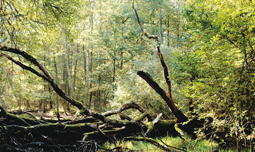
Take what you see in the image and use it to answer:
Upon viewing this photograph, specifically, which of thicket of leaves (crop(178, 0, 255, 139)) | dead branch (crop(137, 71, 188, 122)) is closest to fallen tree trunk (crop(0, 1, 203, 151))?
dead branch (crop(137, 71, 188, 122))

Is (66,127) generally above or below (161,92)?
below

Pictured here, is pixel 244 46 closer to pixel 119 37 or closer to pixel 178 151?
pixel 178 151

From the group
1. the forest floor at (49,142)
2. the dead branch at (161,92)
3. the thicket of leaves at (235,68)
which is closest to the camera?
the thicket of leaves at (235,68)

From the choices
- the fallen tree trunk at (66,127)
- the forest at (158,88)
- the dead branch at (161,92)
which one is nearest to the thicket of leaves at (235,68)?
the forest at (158,88)

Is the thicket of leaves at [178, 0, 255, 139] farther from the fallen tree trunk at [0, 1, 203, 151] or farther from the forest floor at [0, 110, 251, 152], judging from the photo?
the fallen tree trunk at [0, 1, 203, 151]

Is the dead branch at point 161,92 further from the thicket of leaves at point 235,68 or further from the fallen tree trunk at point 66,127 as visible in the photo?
the thicket of leaves at point 235,68

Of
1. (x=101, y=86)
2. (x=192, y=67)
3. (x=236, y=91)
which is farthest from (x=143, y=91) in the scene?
(x=101, y=86)

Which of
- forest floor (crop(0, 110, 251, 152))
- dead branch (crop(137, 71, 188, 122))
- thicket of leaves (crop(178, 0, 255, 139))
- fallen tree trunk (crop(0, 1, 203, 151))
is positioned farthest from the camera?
dead branch (crop(137, 71, 188, 122))

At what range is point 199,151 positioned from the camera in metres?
3.35

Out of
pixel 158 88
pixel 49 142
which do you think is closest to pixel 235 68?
pixel 158 88

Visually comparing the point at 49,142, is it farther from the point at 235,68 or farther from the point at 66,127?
the point at 235,68

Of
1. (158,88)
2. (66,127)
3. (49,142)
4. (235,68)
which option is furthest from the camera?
(158,88)

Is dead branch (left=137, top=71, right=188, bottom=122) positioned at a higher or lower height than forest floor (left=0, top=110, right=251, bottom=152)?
higher

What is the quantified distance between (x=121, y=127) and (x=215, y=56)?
296cm
